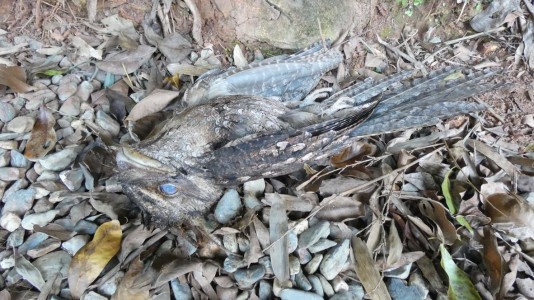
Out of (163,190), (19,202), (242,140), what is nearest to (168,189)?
(163,190)

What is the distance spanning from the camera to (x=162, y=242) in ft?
5.48

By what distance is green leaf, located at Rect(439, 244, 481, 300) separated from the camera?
1.47 metres

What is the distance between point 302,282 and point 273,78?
0.92m

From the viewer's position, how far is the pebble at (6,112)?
184 cm

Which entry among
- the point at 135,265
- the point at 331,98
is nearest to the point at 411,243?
the point at 331,98

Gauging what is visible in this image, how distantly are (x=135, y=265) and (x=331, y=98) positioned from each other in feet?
3.49

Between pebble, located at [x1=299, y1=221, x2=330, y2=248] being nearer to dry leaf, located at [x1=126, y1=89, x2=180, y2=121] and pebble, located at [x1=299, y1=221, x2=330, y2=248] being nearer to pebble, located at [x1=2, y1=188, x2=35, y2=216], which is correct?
dry leaf, located at [x1=126, y1=89, x2=180, y2=121]

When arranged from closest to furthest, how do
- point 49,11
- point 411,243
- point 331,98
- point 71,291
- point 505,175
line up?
point 71,291, point 411,243, point 505,175, point 331,98, point 49,11

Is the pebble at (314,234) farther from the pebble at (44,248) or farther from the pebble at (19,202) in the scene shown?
the pebble at (19,202)

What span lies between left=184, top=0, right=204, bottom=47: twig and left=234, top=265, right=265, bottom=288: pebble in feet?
3.86

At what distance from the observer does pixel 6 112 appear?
6.04 feet

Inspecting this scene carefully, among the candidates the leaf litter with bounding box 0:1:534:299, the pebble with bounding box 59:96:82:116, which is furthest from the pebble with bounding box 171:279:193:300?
the pebble with bounding box 59:96:82:116

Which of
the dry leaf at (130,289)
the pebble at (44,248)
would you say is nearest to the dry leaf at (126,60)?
the pebble at (44,248)

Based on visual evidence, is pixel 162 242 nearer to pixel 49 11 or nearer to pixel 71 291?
pixel 71 291
